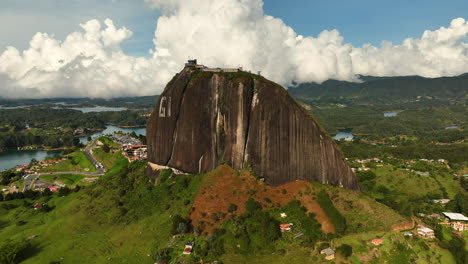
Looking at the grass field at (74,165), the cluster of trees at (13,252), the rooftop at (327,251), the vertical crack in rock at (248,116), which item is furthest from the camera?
the grass field at (74,165)

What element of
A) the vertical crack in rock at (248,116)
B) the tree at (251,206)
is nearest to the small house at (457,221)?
the tree at (251,206)

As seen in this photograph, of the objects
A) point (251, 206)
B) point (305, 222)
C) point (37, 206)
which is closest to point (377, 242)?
point (305, 222)

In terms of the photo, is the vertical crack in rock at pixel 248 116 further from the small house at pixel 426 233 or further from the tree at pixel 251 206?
the small house at pixel 426 233

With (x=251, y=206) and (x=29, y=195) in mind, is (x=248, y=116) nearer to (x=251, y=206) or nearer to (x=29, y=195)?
(x=251, y=206)

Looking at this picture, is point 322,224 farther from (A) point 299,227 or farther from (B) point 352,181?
(B) point 352,181

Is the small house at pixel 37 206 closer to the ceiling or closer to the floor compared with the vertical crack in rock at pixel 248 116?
closer to the floor

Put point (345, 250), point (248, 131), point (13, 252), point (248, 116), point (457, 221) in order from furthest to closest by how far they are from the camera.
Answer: point (457, 221) < point (248, 131) < point (248, 116) < point (13, 252) < point (345, 250)

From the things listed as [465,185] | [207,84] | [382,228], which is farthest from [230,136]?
[465,185]
